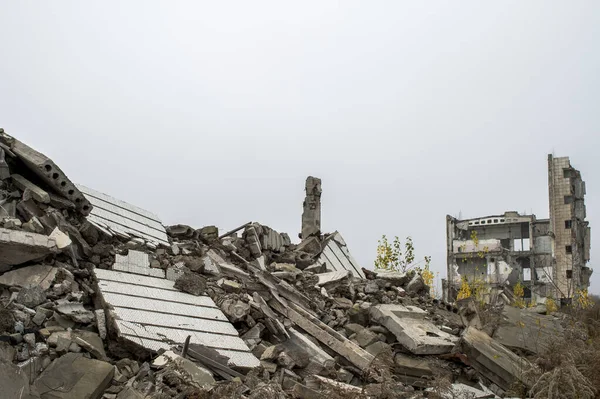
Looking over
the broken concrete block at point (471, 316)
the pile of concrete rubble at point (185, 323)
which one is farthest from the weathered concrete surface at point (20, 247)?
the broken concrete block at point (471, 316)

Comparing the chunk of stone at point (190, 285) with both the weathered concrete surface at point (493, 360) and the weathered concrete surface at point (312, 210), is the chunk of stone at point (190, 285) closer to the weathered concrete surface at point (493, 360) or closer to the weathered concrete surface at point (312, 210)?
the weathered concrete surface at point (493, 360)

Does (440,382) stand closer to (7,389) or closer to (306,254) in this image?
(7,389)

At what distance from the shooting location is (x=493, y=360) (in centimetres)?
618

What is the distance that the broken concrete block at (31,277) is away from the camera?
5516 millimetres

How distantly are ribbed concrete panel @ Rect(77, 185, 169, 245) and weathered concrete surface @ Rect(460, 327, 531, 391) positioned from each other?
5131 mm

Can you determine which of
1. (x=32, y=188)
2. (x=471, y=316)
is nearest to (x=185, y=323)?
(x=32, y=188)

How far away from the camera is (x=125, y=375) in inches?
185

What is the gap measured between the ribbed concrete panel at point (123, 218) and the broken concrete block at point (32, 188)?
101 cm

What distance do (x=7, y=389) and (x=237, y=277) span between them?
13.6 feet

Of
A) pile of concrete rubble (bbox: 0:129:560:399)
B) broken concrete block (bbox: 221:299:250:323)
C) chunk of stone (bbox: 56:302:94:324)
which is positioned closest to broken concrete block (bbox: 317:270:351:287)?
pile of concrete rubble (bbox: 0:129:560:399)

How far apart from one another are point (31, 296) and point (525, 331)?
6698 millimetres

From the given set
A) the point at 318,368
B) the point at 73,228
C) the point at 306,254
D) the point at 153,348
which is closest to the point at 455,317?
the point at 306,254

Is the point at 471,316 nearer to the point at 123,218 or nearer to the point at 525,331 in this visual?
the point at 525,331

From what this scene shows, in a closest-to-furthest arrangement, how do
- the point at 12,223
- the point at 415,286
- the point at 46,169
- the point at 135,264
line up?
the point at 12,223 → the point at 46,169 → the point at 135,264 → the point at 415,286
